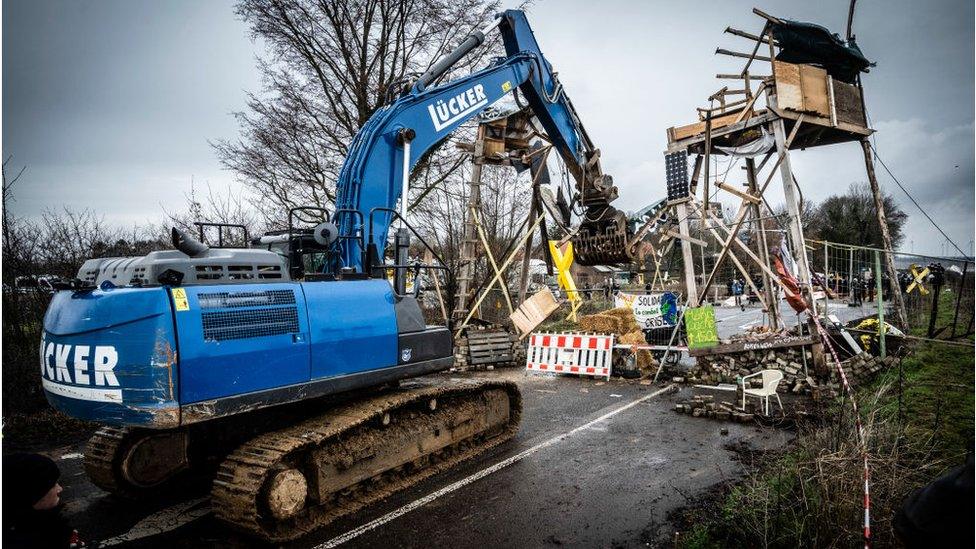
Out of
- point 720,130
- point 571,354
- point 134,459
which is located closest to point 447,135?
point 134,459

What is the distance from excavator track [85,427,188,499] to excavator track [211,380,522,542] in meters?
1.17

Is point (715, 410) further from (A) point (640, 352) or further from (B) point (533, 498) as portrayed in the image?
(B) point (533, 498)

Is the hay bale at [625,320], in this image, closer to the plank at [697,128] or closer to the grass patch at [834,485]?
the plank at [697,128]

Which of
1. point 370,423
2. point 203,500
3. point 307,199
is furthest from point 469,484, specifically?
point 307,199

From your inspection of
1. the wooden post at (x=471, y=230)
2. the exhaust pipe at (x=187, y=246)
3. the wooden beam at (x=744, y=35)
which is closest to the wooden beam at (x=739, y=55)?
the wooden beam at (x=744, y=35)

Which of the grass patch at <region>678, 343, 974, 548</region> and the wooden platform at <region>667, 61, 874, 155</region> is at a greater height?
the wooden platform at <region>667, 61, 874, 155</region>

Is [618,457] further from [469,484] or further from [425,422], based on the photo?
[425,422]

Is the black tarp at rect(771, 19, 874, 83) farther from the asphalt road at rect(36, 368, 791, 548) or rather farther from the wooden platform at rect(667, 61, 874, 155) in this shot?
the asphalt road at rect(36, 368, 791, 548)

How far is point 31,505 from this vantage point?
2.51m

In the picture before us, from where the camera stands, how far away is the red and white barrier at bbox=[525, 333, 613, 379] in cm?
1088

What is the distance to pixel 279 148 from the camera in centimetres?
1283

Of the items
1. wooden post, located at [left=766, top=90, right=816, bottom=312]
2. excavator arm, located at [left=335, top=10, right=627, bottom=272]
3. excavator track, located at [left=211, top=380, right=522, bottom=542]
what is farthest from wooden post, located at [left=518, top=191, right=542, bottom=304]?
excavator track, located at [left=211, top=380, right=522, bottom=542]

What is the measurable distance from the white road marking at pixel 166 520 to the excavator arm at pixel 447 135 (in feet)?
8.41

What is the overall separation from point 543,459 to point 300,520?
2675 mm
